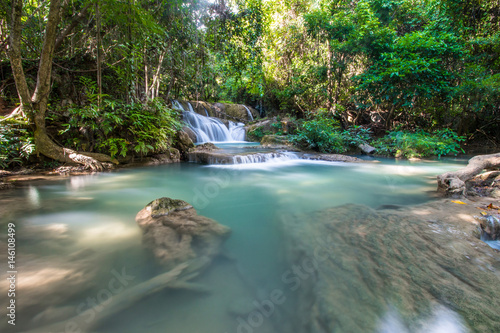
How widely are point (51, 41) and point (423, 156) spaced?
1346 cm

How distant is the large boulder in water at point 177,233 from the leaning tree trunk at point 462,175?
4095 mm

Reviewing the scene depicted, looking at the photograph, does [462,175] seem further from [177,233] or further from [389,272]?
[177,233]

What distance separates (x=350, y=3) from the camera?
12.8 m

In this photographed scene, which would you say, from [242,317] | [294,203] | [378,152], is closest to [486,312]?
[242,317]

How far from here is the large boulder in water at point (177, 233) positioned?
6.77ft

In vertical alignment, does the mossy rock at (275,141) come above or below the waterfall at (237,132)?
below

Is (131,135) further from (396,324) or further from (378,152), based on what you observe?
(378,152)

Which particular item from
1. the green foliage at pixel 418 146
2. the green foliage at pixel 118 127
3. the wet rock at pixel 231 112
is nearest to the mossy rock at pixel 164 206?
the green foliage at pixel 118 127

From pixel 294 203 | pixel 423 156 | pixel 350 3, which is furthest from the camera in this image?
pixel 350 3

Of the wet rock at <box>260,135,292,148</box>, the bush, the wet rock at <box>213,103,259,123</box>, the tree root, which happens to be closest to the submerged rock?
the tree root

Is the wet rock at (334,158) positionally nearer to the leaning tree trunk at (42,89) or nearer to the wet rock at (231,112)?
the leaning tree trunk at (42,89)

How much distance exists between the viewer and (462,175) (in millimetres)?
4191

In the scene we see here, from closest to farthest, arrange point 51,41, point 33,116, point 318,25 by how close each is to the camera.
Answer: point 51,41 < point 33,116 < point 318,25

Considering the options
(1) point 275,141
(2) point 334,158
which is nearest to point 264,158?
(2) point 334,158
